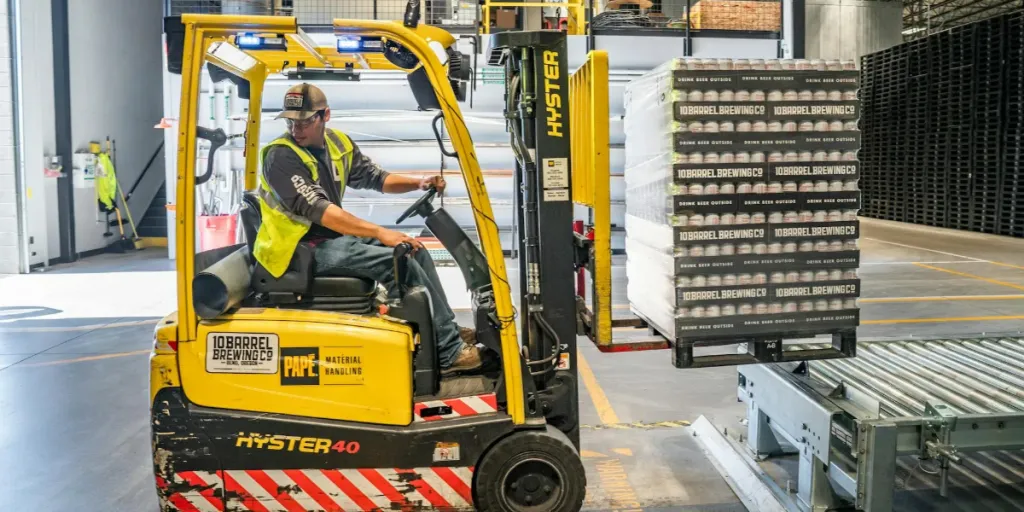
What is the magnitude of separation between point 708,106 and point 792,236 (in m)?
0.73

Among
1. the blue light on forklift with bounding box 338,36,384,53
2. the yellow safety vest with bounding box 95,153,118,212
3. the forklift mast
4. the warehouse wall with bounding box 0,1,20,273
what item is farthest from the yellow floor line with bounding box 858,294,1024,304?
the yellow safety vest with bounding box 95,153,118,212

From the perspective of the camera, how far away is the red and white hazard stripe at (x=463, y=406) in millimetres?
3617

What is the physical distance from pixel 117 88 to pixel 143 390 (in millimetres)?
12788

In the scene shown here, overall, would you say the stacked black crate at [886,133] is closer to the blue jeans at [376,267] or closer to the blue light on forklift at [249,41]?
the blue jeans at [376,267]

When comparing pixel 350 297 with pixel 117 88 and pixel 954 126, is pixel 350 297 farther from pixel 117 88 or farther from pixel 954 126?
pixel 954 126

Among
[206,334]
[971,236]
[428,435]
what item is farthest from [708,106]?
[971,236]

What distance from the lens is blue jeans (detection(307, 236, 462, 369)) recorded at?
3695mm

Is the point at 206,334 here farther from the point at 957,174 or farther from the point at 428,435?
the point at 957,174

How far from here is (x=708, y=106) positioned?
3.57m

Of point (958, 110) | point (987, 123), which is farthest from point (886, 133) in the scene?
point (987, 123)

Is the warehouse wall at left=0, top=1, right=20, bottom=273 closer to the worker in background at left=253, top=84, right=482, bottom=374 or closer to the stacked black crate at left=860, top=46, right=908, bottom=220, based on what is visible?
the worker in background at left=253, top=84, right=482, bottom=374

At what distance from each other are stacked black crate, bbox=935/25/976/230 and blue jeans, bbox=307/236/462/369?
58.3 ft

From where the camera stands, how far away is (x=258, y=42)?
11.2 feet

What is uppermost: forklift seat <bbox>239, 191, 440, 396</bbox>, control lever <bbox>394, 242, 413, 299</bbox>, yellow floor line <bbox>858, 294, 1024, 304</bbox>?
control lever <bbox>394, 242, 413, 299</bbox>
